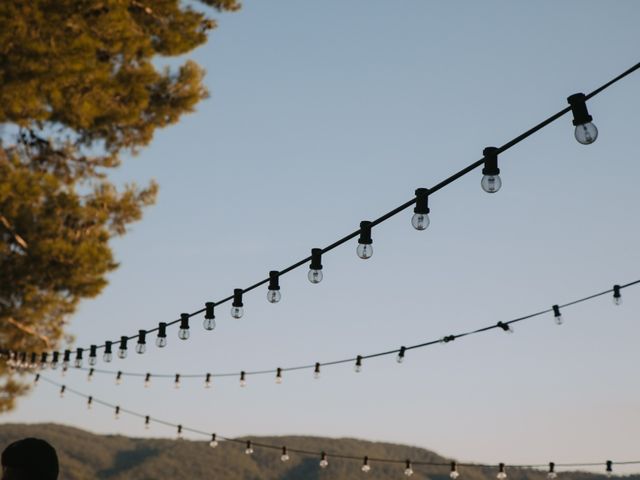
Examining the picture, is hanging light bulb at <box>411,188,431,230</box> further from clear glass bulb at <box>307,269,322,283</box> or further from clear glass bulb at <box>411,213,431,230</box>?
clear glass bulb at <box>307,269,322,283</box>

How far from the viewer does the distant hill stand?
558 ft

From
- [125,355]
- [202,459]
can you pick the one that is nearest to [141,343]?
[125,355]

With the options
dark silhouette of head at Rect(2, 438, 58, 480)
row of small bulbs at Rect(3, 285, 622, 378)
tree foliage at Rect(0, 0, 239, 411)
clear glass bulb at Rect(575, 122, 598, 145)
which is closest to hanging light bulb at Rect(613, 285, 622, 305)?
row of small bulbs at Rect(3, 285, 622, 378)

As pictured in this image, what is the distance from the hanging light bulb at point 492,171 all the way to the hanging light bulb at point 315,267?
2.03 meters

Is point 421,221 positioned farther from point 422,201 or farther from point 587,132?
point 587,132

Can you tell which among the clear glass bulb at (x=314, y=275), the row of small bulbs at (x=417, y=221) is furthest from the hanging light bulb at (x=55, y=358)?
the clear glass bulb at (x=314, y=275)

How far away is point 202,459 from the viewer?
178 m

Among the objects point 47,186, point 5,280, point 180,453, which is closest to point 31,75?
point 47,186

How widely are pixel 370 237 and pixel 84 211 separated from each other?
13.1 meters

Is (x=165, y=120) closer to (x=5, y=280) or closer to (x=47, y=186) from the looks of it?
(x=47, y=186)

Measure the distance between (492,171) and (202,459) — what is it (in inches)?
7231

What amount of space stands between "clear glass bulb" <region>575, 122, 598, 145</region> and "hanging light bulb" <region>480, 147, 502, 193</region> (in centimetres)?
52

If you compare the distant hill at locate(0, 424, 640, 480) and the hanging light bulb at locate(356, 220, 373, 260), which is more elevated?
the hanging light bulb at locate(356, 220, 373, 260)

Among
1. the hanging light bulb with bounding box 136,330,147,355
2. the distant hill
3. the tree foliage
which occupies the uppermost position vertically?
the tree foliage
